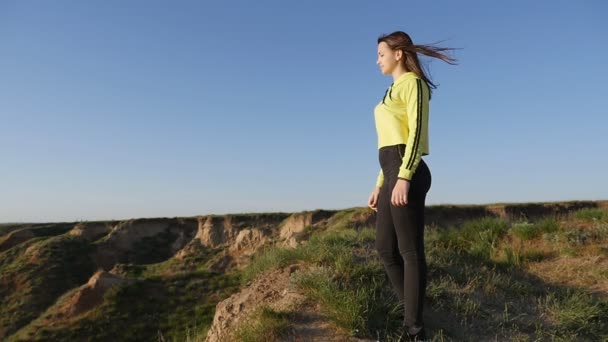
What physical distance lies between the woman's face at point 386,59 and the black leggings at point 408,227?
64cm

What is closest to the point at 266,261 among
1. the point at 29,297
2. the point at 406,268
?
the point at 406,268

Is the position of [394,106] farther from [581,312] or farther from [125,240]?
[125,240]

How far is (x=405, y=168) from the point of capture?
10.2ft

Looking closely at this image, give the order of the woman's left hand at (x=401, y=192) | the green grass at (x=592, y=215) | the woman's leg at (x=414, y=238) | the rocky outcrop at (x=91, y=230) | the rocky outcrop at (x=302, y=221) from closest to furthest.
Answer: the woman's left hand at (x=401, y=192), the woman's leg at (x=414, y=238), the green grass at (x=592, y=215), the rocky outcrop at (x=302, y=221), the rocky outcrop at (x=91, y=230)

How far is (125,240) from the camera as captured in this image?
1405 inches

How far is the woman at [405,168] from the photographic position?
3.16 m

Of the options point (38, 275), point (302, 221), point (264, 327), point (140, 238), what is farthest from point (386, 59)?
point (140, 238)

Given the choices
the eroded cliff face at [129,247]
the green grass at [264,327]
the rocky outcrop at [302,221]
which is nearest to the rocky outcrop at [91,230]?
the eroded cliff face at [129,247]

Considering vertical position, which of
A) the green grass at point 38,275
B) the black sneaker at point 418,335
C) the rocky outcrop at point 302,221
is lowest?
the green grass at point 38,275

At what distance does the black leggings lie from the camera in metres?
3.25

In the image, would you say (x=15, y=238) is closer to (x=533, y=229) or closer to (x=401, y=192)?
(x=533, y=229)

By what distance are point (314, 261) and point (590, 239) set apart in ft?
17.0

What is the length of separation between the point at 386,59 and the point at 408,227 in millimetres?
1323

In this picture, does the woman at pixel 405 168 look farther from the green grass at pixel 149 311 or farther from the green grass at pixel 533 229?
the green grass at pixel 149 311
